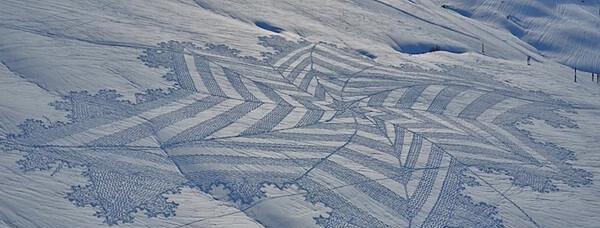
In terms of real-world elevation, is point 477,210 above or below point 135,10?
below

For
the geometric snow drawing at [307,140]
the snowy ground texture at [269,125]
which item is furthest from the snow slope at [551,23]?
the geometric snow drawing at [307,140]

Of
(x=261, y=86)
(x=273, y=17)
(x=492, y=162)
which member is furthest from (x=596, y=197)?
(x=273, y=17)

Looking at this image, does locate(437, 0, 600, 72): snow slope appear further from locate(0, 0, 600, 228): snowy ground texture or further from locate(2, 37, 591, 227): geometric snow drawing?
locate(2, 37, 591, 227): geometric snow drawing

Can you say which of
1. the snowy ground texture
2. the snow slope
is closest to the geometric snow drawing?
the snowy ground texture

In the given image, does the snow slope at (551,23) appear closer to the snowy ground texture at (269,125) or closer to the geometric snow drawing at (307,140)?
the snowy ground texture at (269,125)

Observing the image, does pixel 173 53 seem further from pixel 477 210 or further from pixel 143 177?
pixel 477 210

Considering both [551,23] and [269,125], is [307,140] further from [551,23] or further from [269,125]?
[551,23]

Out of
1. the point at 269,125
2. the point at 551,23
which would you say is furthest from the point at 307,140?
the point at 551,23
